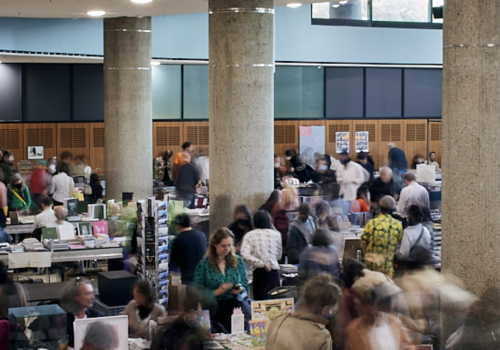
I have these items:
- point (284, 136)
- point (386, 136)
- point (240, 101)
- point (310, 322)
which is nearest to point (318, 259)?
point (240, 101)

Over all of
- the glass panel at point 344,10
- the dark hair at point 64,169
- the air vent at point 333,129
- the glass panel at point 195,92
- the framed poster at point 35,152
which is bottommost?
the dark hair at point 64,169

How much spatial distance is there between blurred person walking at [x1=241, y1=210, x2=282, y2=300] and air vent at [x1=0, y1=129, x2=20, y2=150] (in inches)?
492

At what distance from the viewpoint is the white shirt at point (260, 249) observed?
7.22 metres

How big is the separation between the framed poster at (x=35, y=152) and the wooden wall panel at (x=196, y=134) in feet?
12.4

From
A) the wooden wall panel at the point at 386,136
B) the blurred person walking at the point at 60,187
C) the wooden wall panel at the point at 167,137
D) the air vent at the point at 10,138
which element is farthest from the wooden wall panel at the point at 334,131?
the blurred person walking at the point at 60,187

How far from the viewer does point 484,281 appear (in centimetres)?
515

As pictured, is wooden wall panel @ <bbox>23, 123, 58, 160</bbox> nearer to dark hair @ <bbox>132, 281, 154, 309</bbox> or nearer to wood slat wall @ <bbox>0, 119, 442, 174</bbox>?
wood slat wall @ <bbox>0, 119, 442, 174</bbox>

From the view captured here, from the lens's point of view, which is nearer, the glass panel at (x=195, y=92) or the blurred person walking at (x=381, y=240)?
the blurred person walking at (x=381, y=240)

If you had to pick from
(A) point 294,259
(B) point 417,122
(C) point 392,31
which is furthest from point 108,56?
(B) point 417,122

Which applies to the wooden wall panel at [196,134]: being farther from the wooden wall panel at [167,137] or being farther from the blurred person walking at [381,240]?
the blurred person walking at [381,240]

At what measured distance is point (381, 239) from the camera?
755 centimetres

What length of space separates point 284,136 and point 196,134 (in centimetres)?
251

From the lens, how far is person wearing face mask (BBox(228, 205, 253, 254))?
8008 mm

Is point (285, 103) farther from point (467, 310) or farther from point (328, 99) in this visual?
point (467, 310)
